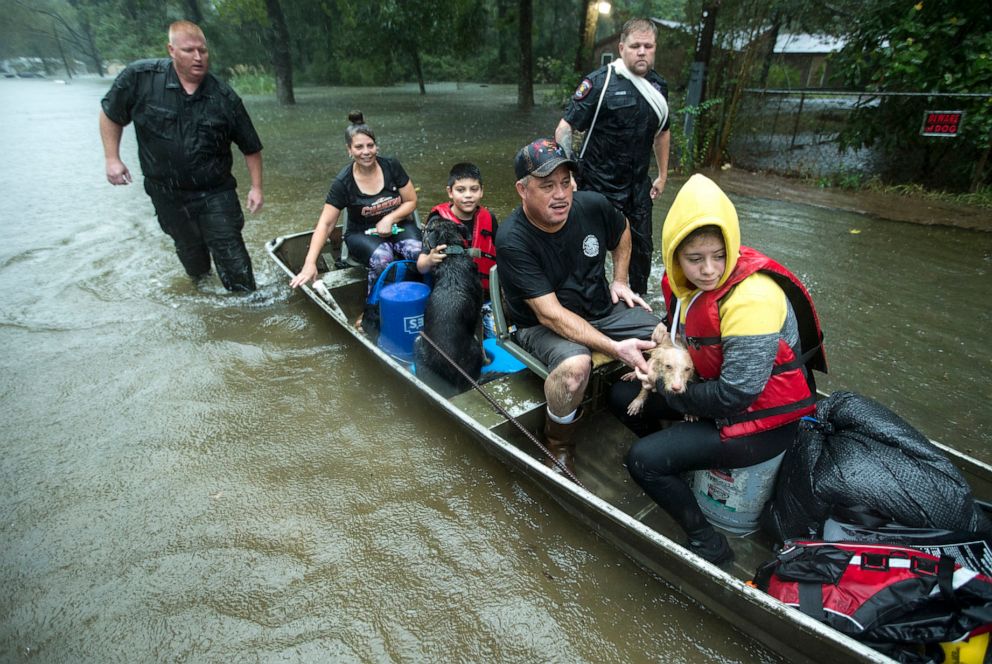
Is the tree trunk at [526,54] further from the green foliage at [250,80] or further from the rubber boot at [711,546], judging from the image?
the rubber boot at [711,546]

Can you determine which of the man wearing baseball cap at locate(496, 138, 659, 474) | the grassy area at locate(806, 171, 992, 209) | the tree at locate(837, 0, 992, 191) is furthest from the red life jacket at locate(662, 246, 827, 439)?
the grassy area at locate(806, 171, 992, 209)

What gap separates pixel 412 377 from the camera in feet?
11.8

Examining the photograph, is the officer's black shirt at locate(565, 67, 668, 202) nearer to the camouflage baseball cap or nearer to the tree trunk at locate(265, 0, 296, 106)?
the camouflage baseball cap

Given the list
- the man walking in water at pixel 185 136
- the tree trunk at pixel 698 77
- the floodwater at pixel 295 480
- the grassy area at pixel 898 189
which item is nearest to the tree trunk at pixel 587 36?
the tree trunk at pixel 698 77

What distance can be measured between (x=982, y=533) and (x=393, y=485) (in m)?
3.00

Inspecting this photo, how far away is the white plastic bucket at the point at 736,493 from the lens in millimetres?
2643

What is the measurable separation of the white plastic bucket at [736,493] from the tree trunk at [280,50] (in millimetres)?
25826

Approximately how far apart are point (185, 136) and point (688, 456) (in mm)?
4980

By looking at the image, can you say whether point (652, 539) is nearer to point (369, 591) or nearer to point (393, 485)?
point (369, 591)

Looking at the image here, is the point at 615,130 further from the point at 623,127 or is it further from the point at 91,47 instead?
the point at 91,47

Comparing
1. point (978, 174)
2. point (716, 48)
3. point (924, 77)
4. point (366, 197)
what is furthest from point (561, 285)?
point (716, 48)

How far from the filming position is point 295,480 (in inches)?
145

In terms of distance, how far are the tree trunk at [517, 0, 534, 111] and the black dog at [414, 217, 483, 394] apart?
17.7 metres

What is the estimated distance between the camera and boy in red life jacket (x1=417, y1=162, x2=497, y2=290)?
440 cm
